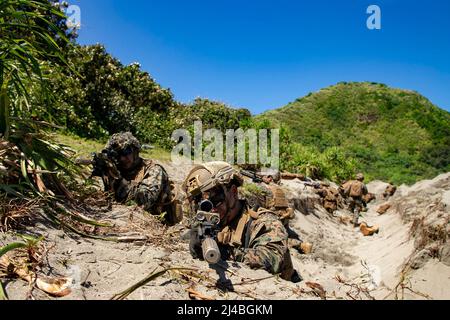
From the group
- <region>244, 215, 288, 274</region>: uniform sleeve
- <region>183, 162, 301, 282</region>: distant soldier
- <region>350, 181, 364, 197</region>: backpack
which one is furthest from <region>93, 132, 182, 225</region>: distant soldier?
<region>350, 181, 364, 197</region>: backpack

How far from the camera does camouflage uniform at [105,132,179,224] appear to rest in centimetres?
486

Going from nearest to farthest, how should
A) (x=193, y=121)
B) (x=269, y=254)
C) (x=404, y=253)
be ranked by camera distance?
(x=269, y=254) < (x=404, y=253) < (x=193, y=121)

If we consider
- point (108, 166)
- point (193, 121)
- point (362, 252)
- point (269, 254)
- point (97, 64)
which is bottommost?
point (362, 252)

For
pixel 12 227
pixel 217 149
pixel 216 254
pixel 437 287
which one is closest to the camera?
pixel 216 254

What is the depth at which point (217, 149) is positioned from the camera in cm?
1538

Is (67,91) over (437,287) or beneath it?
over

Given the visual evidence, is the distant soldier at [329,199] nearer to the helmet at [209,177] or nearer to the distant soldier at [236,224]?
the distant soldier at [236,224]

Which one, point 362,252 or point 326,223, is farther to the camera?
point 326,223

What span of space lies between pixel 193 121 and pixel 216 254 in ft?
48.3

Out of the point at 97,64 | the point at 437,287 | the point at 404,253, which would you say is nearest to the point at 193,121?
the point at 97,64

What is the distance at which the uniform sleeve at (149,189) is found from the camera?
4.84 meters

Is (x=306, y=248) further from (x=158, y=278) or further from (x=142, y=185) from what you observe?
(x=158, y=278)

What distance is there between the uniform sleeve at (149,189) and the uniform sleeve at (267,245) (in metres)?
1.90
